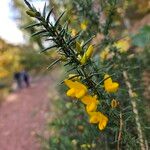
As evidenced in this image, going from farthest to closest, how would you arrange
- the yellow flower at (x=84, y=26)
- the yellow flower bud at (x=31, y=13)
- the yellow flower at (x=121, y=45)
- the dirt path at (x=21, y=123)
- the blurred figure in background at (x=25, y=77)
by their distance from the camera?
the blurred figure in background at (x=25, y=77) → the dirt path at (x=21, y=123) → the yellow flower at (x=121, y=45) → the yellow flower at (x=84, y=26) → the yellow flower bud at (x=31, y=13)

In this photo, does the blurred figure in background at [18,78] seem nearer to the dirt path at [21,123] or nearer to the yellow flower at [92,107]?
the dirt path at [21,123]

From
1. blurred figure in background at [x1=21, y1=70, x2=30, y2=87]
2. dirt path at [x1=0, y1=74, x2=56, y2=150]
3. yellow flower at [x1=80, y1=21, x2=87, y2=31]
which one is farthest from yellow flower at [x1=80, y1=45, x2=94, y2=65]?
blurred figure in background at [x1=21, y1=70, x2=30, y2=87]

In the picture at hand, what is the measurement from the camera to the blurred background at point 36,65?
4882 mm

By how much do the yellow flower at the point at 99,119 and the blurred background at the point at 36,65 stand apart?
2.46ft

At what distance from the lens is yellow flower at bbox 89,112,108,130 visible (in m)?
2.58

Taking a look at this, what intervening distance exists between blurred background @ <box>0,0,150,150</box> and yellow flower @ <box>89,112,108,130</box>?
2.46 feet

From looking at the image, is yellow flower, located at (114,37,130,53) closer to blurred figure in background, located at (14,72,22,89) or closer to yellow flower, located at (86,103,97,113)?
yellow flower, located at (86,103,97,113)

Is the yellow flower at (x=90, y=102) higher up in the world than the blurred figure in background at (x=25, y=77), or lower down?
lower down

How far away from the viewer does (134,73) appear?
198 inches

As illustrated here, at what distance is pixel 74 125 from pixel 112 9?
1.74 metres

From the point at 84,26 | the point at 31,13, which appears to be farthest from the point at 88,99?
the point at 84,26

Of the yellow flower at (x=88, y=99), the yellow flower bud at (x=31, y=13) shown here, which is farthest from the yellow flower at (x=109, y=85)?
the yellow flower bud at (x=31, y=13)

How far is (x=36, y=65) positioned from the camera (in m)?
15.0

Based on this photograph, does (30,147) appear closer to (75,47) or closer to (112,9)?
(112,9)
